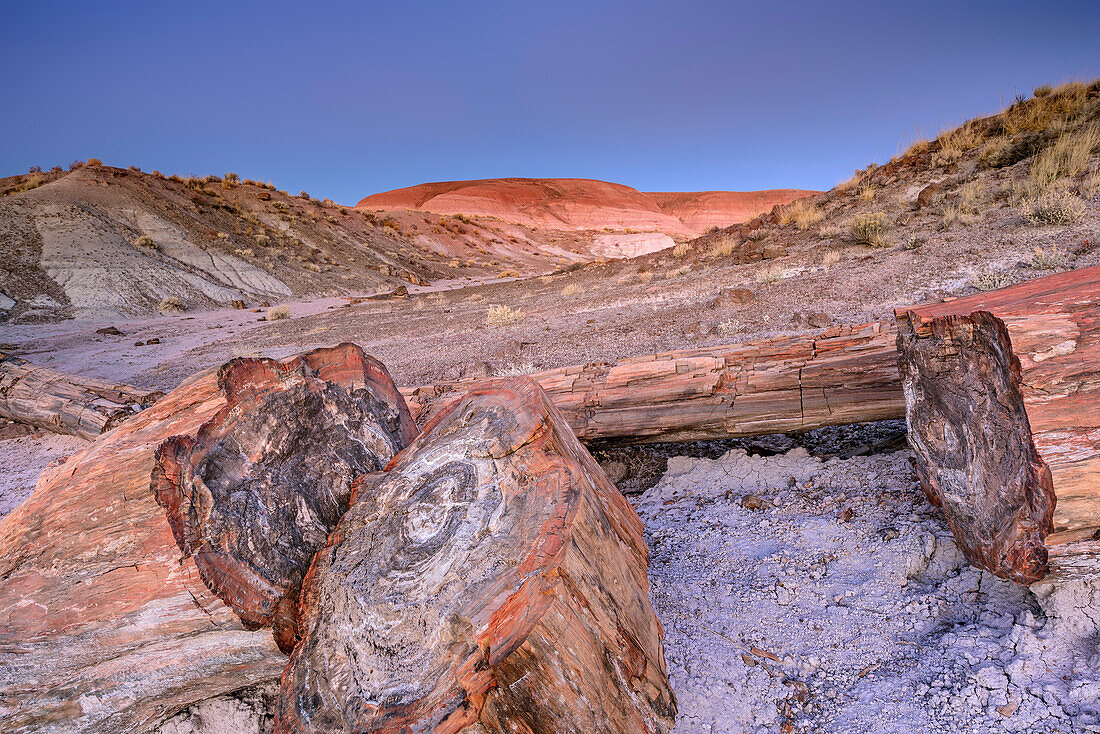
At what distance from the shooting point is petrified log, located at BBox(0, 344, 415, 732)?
1.77 metres

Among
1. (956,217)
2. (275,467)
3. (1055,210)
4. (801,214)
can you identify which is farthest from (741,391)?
(801,214)

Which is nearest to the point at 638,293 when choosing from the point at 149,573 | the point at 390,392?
the point at 390,392

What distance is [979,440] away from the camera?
6.78 feet

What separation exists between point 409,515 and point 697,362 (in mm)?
2056

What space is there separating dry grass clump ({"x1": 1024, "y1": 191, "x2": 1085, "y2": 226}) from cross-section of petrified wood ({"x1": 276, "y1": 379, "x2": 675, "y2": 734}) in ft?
24.4

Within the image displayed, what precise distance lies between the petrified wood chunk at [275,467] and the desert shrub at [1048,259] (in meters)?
6.44

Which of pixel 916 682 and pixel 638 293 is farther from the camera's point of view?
pixel 638 293

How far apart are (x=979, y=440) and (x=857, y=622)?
0.84m

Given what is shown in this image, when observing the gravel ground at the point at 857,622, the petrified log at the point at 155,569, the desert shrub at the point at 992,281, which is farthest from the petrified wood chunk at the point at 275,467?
the desert shrub at the point at 992,281

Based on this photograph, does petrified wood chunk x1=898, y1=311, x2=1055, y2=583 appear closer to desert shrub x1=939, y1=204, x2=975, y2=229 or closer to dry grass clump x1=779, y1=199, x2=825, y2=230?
desert shrub x1=939, y1=204, x2=975, y2=229

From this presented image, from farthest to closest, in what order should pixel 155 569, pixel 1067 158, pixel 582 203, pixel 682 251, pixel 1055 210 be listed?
pixel 582 203 < pixel 682 251 < pixel 1067 158 < pixel 1055 210 < pixel 155 569

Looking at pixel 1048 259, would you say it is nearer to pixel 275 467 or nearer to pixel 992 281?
pixel 992 281

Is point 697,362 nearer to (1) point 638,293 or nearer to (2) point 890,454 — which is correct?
(2) point 890,454

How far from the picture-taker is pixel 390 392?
2432 mm
